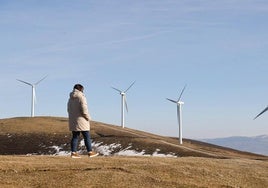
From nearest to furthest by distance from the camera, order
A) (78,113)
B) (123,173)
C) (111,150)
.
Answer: (123,173)
(78,113)
(111,150)

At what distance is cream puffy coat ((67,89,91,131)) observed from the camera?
25.3 metres

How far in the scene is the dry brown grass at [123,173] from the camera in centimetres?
1981

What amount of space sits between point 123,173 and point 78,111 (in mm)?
5458

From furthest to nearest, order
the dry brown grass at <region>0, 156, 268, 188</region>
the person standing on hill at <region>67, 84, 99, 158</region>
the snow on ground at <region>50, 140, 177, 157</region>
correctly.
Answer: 1. the snow on ground at <region>50, 140, 177, 157</region>
2. the person standing on hill at <region>67, 84, 99, 158</region>
3. the dry brown grass at <region>0, 156, 268, 188</region>

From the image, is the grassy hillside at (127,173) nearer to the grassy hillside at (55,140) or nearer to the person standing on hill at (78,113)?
the person standing on hill at (78,113)

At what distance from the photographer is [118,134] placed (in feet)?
310

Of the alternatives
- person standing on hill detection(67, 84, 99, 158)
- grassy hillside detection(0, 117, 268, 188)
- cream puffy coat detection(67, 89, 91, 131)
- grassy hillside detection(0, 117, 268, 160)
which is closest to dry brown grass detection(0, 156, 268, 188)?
grassy hillside detection(0, 117, 268, 188)

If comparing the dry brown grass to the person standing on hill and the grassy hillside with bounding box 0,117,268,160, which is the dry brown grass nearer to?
the person standing on hill

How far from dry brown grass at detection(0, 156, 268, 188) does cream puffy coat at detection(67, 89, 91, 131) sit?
6.29 ft

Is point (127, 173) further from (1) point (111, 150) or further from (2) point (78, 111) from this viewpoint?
(1) point (111, 150)

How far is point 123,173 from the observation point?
827 inches

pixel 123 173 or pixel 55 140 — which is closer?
pixel 123 173

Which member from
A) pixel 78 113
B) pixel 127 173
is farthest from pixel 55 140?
pixel 127 173

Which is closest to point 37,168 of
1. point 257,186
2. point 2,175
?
point 2,175
